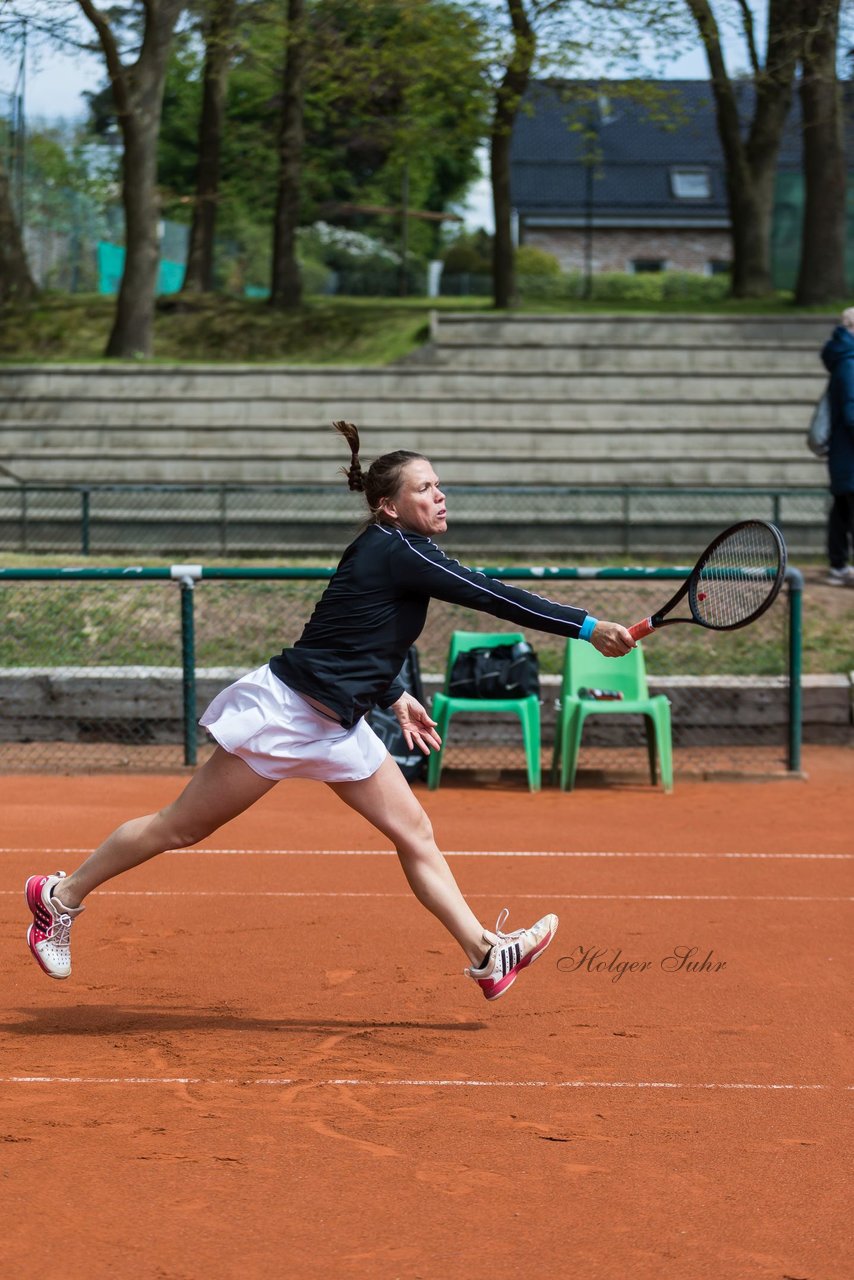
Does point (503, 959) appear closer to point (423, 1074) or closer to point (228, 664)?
point (423, 1074)

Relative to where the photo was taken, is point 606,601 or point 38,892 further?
point 606,601

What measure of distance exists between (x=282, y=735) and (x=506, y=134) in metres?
22.9

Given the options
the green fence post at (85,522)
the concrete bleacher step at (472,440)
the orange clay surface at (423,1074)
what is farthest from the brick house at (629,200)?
the orange clay surface at (423,1074)

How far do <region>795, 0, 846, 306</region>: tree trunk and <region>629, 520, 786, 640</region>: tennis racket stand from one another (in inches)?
777

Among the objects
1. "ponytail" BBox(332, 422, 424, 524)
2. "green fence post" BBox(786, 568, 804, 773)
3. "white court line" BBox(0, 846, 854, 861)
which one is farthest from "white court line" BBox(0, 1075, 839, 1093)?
"green fence post" BBox(786, 568, 804, 773)

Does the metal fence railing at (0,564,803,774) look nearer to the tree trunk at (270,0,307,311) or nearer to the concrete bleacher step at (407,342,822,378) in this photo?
the concrete bleacher step at (407,342,822,378)

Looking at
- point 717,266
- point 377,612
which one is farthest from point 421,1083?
point 717,266

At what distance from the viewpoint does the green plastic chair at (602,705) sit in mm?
10383

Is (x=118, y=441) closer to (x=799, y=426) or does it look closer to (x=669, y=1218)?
(x=799, y=426)

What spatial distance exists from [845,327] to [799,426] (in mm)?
6027

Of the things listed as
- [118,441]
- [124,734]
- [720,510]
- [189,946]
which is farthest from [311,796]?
[118,441]

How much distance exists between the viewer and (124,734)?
37.7 ft

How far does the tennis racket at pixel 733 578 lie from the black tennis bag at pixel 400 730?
4.60 metres

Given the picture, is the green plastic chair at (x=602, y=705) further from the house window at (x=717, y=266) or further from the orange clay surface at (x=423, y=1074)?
the house window at (x=717, y=266)
